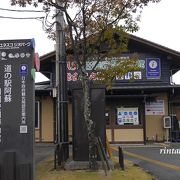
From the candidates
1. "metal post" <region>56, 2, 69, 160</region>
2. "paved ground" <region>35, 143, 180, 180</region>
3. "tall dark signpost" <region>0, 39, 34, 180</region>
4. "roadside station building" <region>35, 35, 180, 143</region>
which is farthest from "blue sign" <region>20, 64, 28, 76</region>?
"roadside station building" <region>35, 35, 180, 143</region>

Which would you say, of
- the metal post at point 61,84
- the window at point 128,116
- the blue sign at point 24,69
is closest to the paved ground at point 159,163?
the metal post at point 61,84

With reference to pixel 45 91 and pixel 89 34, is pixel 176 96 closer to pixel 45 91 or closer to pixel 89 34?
pixel 45 91

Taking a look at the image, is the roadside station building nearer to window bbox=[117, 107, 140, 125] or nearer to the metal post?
window bbox=[117, 107, 140, 125]

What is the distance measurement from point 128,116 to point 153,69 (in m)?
3.34

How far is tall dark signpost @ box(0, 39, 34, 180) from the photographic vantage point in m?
11.8

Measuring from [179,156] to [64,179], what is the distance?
859cm

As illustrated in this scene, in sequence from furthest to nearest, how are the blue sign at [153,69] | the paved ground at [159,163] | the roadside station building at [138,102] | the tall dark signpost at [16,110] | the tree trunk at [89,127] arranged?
1. the blue sign at [153,69]
2. the roadside station building at [138,102]
3. the paved ground at [159,163]
4. the tree trunk at [89,127]
5. the tall dark signpost at [16,110]

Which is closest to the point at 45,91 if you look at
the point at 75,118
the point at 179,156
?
the point at 179,156

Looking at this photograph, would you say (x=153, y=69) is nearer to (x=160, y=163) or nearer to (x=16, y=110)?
(x=160, y=163)

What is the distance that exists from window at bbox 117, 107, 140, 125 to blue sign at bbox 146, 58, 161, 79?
7.47 feet

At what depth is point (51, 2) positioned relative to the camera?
1490 centimetres

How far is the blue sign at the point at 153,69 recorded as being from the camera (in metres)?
30.7

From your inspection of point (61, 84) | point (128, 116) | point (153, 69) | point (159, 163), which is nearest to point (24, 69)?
point (61, 84)

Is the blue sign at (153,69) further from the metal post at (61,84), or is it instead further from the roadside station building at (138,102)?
the metal post at (61,84)
